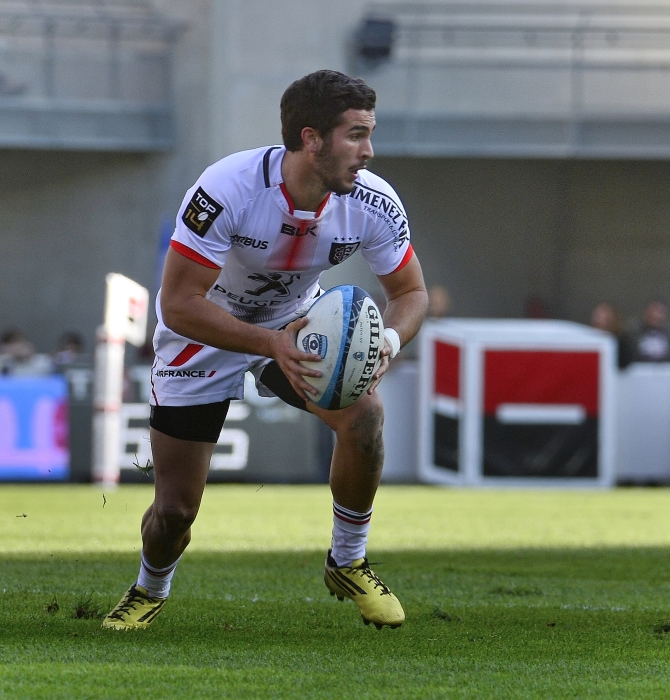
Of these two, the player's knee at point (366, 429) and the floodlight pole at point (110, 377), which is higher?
the player's knee at point (366, 429)

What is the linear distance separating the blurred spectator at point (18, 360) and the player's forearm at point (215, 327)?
10.5 meters

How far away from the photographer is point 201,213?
4980mm

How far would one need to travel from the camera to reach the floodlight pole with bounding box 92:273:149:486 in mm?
13844

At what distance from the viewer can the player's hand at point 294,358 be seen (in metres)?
4.81

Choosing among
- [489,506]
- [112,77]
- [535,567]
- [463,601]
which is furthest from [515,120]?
[463,601]

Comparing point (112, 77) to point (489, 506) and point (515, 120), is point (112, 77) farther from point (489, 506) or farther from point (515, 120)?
point (489, 506)

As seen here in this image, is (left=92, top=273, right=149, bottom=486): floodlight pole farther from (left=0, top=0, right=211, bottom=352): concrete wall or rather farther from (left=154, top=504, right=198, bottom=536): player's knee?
(left=0, top=0, right=211, bottom=352): concrete wall

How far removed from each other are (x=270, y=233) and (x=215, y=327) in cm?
44

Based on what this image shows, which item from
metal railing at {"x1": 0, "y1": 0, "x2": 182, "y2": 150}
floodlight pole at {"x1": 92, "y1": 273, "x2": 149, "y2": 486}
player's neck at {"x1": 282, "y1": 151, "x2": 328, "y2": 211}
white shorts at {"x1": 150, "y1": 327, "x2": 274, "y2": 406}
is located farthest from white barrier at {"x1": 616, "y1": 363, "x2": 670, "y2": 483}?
player's neck at {"x1": 282, "y1": 151, "x2": 328, "y2": 211}

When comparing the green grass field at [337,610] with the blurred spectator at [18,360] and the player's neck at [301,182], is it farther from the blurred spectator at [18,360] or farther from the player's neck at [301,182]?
the blurred spectator at [18,360]

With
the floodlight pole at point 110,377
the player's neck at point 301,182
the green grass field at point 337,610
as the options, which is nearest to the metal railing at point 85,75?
the floodlight pole at point 110,377

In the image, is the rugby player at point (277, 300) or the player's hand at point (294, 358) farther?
the rugby player at point (277, 300)

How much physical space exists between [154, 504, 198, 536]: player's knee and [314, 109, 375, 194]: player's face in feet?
4.48

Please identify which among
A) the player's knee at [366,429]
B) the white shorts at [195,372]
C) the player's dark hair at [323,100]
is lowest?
the player's knee at [366,429]
